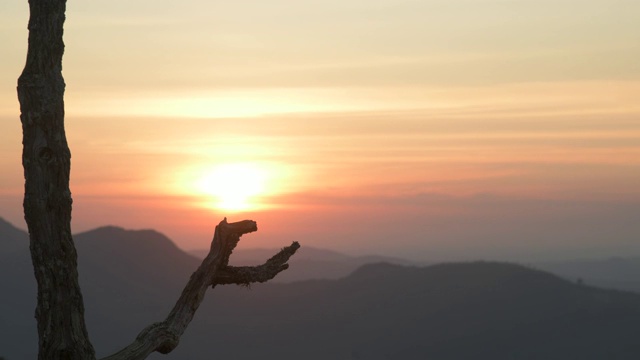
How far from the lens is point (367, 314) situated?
A: 545 feet

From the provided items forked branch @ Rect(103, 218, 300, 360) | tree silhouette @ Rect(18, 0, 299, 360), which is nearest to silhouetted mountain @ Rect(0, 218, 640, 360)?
forked branch @ Rect(103, 218, 300, 360)

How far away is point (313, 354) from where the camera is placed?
149625 millimetres

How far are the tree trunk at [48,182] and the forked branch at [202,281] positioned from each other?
3.55ft

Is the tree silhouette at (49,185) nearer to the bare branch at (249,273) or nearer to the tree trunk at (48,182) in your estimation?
the tree trunk at (48,182)

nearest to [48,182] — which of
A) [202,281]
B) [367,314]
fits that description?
[202,281]

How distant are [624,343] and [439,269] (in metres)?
46.8

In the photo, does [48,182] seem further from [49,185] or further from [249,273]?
[249,273]

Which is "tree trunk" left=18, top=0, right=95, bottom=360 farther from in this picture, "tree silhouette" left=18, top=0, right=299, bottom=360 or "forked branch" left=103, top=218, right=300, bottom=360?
"forked branch" left=103, top=218, right=300, bottom=360

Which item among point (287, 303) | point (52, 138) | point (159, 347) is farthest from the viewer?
point (287, 303)

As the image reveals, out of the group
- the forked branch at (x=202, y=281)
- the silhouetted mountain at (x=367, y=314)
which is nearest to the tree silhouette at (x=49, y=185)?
the forked branch at (x=202, y=281)

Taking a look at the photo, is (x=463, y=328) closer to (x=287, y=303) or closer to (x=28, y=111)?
(x=287, y=303)

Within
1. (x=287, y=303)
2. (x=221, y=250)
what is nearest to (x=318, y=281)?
(x=287, y=303)

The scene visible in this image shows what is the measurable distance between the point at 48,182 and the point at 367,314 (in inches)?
6140

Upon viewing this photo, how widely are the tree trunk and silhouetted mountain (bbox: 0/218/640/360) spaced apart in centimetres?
12841
